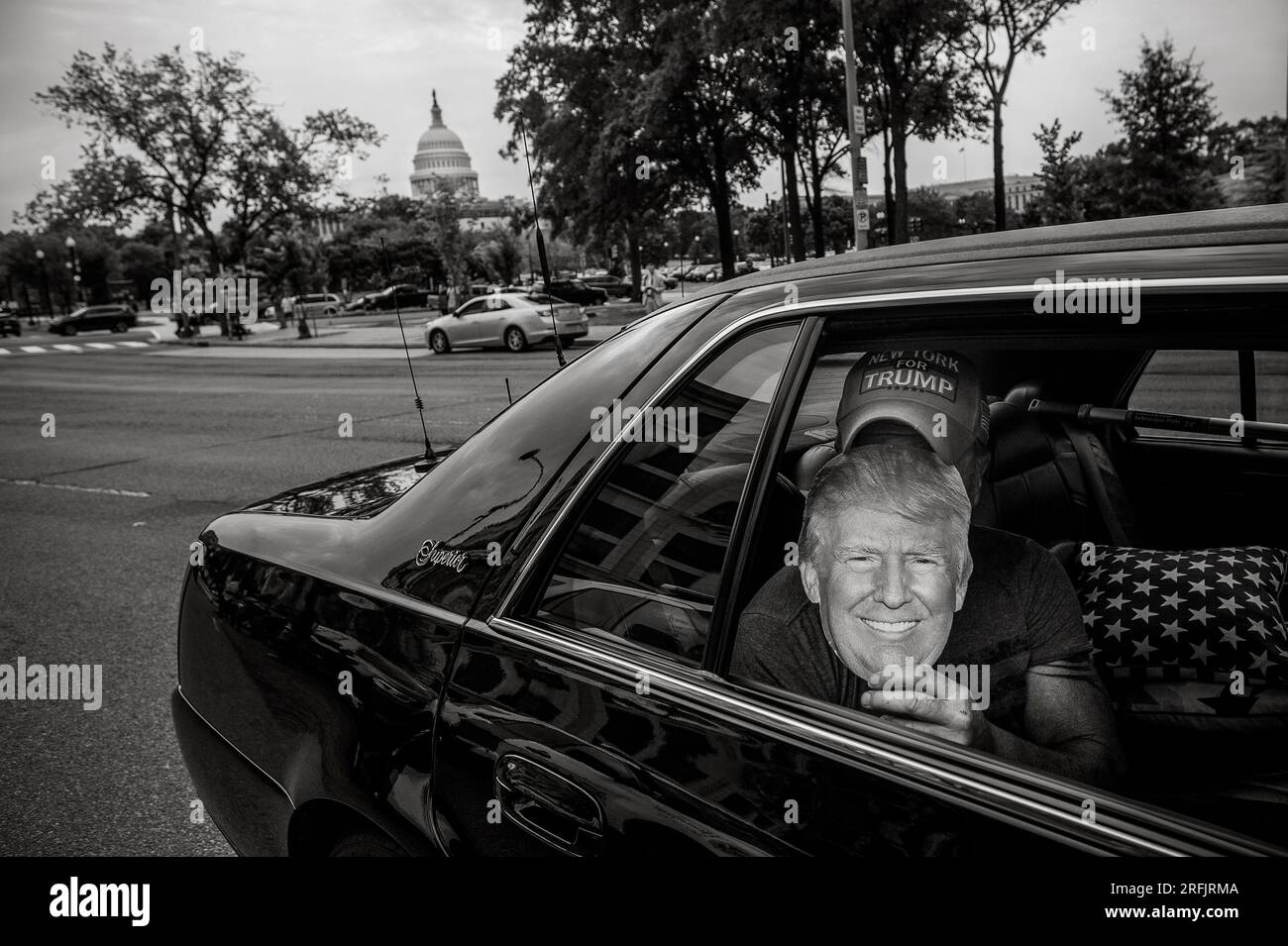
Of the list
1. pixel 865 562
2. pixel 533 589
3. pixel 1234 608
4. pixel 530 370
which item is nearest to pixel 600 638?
pixel 533 589

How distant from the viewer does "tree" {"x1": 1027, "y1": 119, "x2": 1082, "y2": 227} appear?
136 ft

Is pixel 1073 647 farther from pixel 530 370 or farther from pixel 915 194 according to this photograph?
pixel 915 194

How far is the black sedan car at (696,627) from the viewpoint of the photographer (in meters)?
1.24

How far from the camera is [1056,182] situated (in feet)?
148

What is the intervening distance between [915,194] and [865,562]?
84305 mm

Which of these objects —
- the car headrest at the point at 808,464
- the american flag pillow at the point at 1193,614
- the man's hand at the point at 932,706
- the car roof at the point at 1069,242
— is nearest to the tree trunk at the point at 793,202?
the car headrest at the point at 808,464

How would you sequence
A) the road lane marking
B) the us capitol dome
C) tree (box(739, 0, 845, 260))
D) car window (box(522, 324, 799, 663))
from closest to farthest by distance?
car window (box(522, 324, 799, 663))
the road lane marking
tree (box(739, 0, 845, 260))
the us capitol dome

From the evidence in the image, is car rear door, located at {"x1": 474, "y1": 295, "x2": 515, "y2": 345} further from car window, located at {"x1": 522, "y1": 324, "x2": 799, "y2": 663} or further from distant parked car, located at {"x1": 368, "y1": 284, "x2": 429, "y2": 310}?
distant parked car, located at {"x1": 368, "y1": 284, "x2": 429, "y2": 310}

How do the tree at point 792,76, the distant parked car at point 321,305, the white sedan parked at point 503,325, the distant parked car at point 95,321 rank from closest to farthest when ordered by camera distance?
the white sedan parked at point 503,325
the tree at point 792,76
the distant parked car at point 95,321
the distant parked car at point 321,305

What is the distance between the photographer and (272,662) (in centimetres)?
205

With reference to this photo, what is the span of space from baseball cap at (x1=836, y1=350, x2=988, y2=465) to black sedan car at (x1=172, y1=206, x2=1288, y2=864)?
0.06 meters

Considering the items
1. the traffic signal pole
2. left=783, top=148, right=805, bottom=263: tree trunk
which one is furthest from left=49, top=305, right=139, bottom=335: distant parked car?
the traffic signal pole

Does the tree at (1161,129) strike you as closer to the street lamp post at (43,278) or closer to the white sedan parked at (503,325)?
the white sedan parked at (503,325)

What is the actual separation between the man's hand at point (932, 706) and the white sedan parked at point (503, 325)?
69.5 feet
